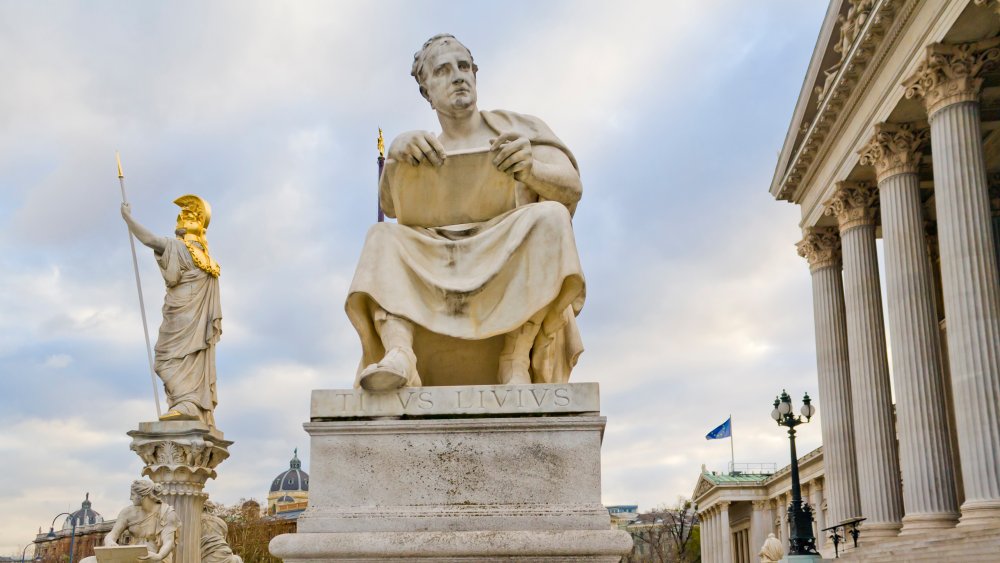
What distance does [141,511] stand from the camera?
1206cm

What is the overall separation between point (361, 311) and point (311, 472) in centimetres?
93

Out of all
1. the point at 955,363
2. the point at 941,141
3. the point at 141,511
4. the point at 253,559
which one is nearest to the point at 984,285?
the point at 955,363

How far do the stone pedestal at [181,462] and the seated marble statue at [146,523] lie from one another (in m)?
1.09

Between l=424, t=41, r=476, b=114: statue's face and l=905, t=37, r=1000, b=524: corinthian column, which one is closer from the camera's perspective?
l=424, t=41, r=476, b=114: statue's face

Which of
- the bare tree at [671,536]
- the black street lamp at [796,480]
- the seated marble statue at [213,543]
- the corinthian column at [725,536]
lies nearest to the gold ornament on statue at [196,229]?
the seated marble statue at [213,543]

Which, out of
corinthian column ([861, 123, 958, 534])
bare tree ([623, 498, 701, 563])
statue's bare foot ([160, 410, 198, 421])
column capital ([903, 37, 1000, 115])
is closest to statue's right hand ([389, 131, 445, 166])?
statue's bare foot ([160, 410, 198, 421])

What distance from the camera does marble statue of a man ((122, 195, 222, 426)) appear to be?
1391 centimetres

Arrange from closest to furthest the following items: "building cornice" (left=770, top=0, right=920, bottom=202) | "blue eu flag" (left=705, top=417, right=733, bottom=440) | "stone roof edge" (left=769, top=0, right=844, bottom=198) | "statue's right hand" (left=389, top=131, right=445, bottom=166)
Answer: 1. "statue's right hand" (left=389, top=131, right=445, bottom=166)
2. "building cornice" (left=770, top=0, right=920, bottom=202)
3. "stone roof edge" (left=769, top=0, right=844, bottom=198)
4. "blue eu flag" (left=705, top=417, right=733, bottom=440)

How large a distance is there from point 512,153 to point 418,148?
19.5 inches

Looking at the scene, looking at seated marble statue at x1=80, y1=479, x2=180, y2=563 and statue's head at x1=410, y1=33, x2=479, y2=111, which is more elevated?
statue's head at x1=410, y1=33, x2=479, y2=111

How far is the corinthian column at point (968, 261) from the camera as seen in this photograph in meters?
19.3

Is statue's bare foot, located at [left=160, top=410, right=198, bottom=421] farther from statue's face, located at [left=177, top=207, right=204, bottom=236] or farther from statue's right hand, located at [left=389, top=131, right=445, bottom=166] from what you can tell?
statue's right hand, located at [left=389, top=131, right=445, bottom=166]

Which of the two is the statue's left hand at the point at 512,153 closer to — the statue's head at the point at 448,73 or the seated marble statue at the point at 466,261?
the seated marble statue at the point at 466,261

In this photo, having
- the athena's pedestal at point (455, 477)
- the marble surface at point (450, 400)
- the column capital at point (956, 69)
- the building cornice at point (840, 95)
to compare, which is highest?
the building cornice at point (840, 95)
